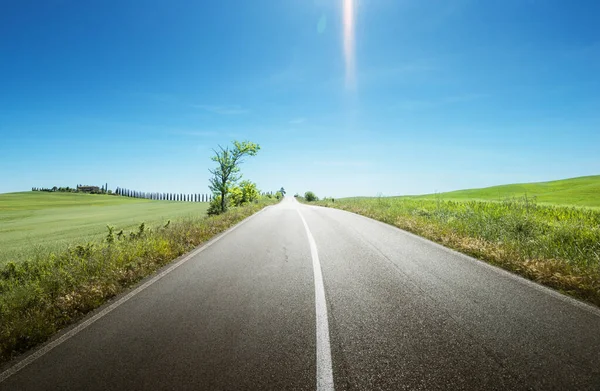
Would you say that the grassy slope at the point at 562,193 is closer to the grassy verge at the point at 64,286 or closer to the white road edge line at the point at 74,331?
the white road edge line at the point at 74,331

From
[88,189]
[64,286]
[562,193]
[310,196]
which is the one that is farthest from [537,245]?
[88,189]

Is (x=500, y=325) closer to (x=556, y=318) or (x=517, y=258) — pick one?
(x=556, y=318)

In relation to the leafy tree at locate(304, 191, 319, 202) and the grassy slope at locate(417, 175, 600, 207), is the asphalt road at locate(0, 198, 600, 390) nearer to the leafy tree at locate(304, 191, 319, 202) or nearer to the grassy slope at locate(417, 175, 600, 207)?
the grassy slope at locate(417, 175, 600, 207)

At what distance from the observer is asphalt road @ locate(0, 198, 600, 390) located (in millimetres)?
2607

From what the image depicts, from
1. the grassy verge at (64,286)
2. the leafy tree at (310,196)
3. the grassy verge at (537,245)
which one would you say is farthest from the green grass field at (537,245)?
the leafy tree at (310,196)

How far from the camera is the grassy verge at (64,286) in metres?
3.66

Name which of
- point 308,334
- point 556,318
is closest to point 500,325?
point 556,318

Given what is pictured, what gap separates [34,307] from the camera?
14.2ft

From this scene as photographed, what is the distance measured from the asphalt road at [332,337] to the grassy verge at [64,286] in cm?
48

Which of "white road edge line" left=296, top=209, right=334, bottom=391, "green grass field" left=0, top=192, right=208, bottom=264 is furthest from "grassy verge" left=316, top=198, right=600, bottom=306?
"green grass field" left=0, top=192, right=208, bottom=264

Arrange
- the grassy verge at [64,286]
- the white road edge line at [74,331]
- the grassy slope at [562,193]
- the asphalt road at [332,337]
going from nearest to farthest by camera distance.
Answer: the asphalt road at [332,337]
the white road edge line at [74,331]
the grassy verge at [64,286]
the grassy slope at [562,193]

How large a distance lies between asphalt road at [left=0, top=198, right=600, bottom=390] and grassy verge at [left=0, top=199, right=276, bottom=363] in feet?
1.58

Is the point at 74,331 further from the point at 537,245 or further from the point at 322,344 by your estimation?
the point at 537,245

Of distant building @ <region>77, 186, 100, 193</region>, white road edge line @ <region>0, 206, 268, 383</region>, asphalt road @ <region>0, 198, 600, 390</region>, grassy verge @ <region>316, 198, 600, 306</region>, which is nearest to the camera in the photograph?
asphalt road @ <region>0, 198, 600, 390</region>
